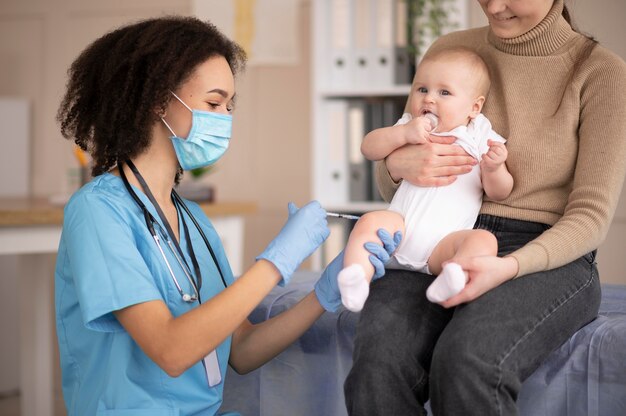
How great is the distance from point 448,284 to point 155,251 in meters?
0.52

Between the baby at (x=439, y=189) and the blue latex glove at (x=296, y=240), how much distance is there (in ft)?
0.21

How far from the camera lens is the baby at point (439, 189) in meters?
1.30

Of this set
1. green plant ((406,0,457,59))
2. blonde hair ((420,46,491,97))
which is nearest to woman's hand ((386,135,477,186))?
blonde hair ((420,46,491,97))

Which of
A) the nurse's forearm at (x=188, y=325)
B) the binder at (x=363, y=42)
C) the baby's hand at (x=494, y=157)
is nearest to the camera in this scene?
the nurse's forearm at (x=188, y=325)

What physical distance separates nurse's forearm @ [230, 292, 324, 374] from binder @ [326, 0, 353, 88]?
6.34 feet

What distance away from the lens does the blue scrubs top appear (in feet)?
4.16

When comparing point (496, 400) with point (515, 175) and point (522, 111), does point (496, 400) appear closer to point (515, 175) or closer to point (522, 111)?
point (515, 175)

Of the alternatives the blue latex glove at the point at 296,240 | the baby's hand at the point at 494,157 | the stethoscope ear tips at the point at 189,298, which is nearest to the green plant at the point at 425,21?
the baby's hand at the point at 494,157

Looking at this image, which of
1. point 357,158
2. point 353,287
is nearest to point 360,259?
point 353,287

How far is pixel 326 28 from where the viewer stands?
330cm

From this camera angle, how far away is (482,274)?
120cm

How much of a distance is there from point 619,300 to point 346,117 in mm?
1866

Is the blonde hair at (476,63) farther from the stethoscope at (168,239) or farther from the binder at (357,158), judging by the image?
the binder at (357,158)

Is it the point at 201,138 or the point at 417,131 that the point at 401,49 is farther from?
the point at 201,138
